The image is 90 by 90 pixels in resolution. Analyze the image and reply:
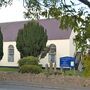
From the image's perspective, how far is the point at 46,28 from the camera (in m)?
54.7

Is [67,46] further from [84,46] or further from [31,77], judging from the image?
[84,46]

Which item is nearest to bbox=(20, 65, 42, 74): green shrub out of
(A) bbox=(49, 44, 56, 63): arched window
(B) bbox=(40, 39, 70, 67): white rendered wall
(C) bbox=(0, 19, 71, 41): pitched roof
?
(C) bbox=(0, 19, 71, 41): pitched roof

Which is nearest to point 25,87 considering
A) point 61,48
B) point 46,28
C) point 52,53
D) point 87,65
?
point 87,65

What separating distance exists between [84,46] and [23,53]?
41718mm

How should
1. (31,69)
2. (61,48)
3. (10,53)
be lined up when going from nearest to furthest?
(31,69) → (61,48) → (10,53)

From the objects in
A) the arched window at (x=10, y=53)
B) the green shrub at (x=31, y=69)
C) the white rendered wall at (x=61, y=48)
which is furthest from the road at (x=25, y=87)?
the arched window at (x=10, y=53)

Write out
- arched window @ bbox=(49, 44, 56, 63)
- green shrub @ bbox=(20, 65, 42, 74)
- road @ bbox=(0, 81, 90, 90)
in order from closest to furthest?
road @ bbox=(0, 81, 90, 90)
green shrub @ bbox=(20, 65, 42, 74)
arched window @ bbox=(49, 44, 56, 63)

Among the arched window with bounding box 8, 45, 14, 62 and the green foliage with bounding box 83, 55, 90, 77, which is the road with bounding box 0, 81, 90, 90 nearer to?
the green foliage with bounding box 83, 55, 90, 77

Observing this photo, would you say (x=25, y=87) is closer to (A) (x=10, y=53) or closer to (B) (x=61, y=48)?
(B) (x=61, y=48)

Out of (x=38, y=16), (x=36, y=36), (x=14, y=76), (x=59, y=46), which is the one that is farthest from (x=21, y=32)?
(x=38, y=16)

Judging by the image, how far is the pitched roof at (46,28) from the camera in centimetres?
5194

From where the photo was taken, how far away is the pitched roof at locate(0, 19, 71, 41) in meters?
51.9

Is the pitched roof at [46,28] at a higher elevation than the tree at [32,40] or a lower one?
higher

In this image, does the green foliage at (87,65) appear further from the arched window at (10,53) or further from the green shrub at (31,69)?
the arched window at (10,53)
